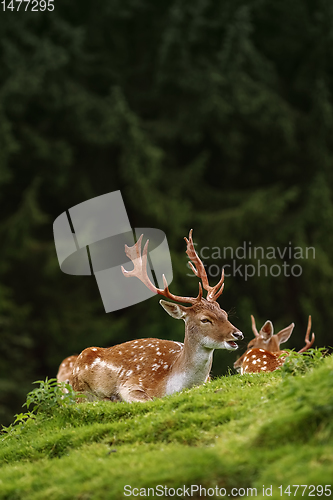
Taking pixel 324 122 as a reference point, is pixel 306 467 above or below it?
below

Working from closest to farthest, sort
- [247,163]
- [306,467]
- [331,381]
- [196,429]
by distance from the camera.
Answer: [306,467]
[331,381]
[196,429]
[247,163]

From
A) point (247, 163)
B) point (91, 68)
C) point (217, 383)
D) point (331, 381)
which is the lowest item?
point (217, 383)

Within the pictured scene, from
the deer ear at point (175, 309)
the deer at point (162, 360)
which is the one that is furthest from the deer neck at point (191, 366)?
the deer ear at point (175, 309)

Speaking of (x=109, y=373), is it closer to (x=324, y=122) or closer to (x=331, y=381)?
(x=331, y=381)

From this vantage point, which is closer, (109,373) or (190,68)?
(109,373)

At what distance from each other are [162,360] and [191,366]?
1.59 feet

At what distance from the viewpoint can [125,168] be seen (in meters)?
22.3

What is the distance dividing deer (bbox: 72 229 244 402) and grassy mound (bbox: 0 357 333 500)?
107 cm

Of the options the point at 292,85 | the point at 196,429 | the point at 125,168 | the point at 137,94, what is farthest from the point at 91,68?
the point at 196,429

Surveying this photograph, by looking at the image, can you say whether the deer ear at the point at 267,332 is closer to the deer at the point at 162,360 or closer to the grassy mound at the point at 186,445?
the deer at the point at 162,360

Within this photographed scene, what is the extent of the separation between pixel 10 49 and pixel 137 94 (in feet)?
16.7

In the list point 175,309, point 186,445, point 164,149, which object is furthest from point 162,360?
point 164,149

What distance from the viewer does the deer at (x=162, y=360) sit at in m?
7.56

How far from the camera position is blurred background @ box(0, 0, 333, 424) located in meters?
21.2
